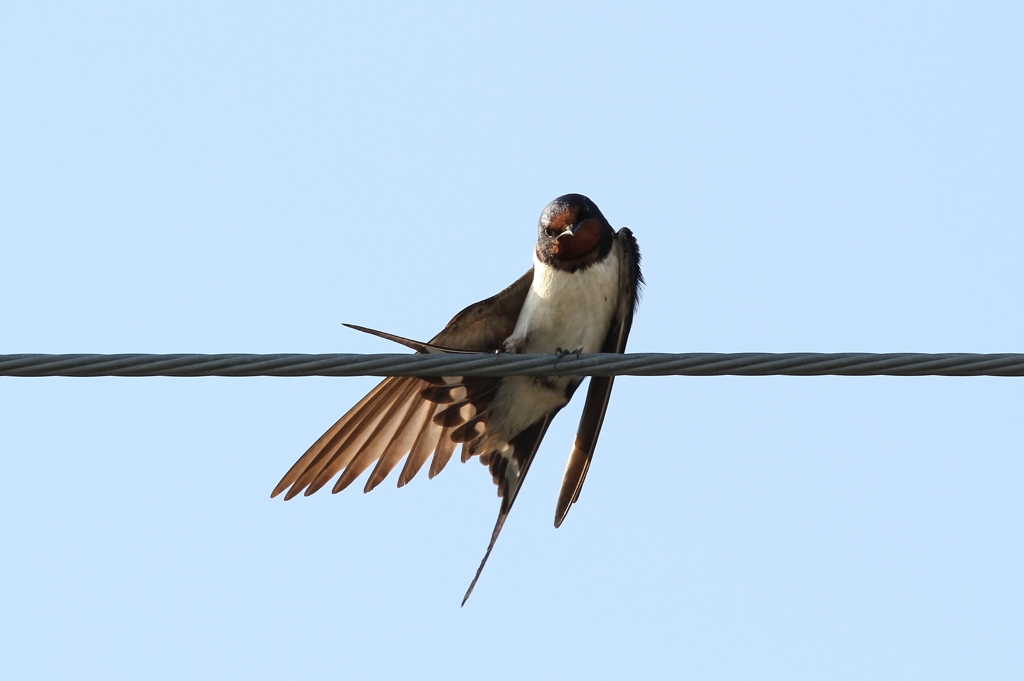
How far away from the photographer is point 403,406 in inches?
202

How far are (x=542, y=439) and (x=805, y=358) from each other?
7.65 ft

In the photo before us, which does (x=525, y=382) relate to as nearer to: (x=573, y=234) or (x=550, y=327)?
(x=550, y=327)

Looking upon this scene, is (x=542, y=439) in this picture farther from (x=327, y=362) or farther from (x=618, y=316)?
(x=327, y=362)

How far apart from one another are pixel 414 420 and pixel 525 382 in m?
0.52

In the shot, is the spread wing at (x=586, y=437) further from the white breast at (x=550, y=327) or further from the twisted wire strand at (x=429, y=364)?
the twisted wire strand at (x=429, y=364)

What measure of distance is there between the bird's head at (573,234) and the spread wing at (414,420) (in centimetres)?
15

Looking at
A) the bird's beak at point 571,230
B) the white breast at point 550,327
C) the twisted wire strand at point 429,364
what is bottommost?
the twisted wire strand at point 429,364

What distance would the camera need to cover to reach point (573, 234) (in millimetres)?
5398

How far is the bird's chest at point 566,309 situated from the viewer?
211 inches

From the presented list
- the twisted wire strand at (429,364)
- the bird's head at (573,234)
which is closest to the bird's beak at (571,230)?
the bird's head at (573,234)

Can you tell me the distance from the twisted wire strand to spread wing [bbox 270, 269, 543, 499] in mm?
1165

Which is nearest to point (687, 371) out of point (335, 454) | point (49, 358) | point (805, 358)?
point (805, 358)

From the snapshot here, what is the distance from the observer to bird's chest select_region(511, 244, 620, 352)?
536 cm

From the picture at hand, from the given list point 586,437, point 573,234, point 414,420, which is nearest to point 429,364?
point 414,420
